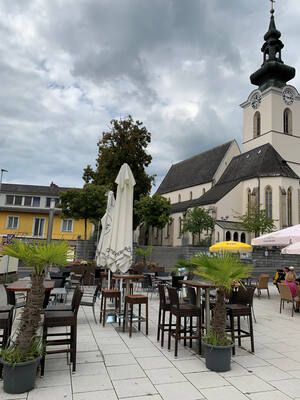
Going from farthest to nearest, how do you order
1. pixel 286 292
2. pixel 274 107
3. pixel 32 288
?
pixel 274 107, pixel 286 292, pixel 32 288

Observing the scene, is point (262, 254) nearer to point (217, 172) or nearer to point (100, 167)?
point (100, 167)

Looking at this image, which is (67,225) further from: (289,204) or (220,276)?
(220,276)

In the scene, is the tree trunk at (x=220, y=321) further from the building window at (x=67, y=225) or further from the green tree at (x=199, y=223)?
the green tree at (x=199, y=223)

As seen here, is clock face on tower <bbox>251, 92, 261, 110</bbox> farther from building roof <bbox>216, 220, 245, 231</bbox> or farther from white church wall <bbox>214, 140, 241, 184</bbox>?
building roof <bbox>216, 220, 245, 231</bbox>

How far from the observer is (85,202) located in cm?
2214

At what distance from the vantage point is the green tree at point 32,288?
3588 millimetres

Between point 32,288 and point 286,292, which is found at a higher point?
point 32,288

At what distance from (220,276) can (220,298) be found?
0.39 meters

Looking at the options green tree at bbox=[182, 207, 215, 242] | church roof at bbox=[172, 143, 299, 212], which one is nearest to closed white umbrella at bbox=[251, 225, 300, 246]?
green tree at bbox=[182, 207, 215, 242]

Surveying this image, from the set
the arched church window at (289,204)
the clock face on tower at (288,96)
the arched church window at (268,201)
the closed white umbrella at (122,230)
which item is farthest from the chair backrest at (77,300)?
the clock face on tower at (288,96)

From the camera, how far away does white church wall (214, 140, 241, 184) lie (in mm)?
41938

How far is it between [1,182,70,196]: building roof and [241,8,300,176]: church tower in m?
25.4

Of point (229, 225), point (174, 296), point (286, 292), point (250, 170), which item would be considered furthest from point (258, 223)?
point (174, 296)

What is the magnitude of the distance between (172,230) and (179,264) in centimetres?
3533
